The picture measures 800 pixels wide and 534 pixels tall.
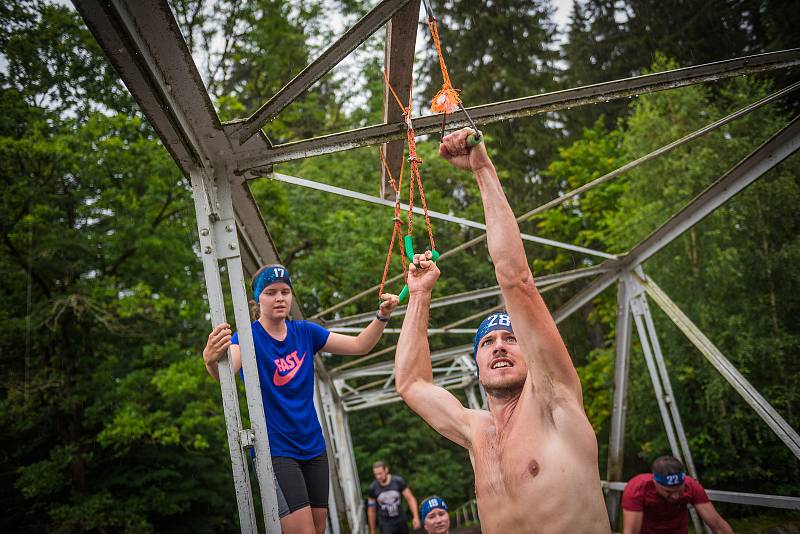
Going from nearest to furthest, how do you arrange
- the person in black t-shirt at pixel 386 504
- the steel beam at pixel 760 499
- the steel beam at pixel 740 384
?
the steel beam at pixel 740 384
the steel beam at pixel 760 499
the person in black t-shirt at pixel 386 504

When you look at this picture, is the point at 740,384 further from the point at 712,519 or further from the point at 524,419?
the point at 524,419

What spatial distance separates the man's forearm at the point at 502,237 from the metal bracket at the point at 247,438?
169 cm

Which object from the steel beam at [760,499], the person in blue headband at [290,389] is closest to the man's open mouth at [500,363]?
the person in blue headband at [290,389]

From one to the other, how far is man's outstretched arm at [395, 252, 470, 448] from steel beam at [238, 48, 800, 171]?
139 centimetres

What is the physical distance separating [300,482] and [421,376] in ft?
3.84

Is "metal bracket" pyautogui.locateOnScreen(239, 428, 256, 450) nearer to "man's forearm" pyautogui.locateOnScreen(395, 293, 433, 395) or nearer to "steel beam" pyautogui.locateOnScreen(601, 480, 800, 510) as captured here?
"man's forearm" pyautogui.locateOnScreen(395, 293, 433, 395)

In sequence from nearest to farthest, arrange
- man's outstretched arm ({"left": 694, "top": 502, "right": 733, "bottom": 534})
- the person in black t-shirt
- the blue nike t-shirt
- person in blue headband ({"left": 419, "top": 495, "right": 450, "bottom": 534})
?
the blue nike t-shirt → man's outstretched arm ({"left": 694, "top": 502, "right": 733, "bottom": 534}) → person in blue headband ({"left": 419, "top": 495, "right": 450, "bottom": 534}) → the person in black t-shirt

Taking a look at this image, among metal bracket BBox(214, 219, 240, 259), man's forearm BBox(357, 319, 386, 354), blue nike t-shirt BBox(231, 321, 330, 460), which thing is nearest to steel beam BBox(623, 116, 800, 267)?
man's forearm BBox(357, 319, 386, 354)

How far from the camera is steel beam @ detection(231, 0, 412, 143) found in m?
2.74

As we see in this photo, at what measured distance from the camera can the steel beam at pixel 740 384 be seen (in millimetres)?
3938

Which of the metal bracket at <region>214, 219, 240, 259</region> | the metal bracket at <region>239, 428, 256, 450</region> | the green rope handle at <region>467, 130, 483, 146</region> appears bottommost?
the metal bracket at <region>239, 428, 256, 450</region>

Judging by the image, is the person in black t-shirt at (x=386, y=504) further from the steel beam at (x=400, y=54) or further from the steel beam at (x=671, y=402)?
the steel beam at (x=400, y=54)

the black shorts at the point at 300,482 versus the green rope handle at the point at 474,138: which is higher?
the green rope handle at the point at 474,138

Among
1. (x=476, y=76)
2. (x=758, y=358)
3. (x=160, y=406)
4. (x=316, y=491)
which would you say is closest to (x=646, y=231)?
(x=758, y=358)
